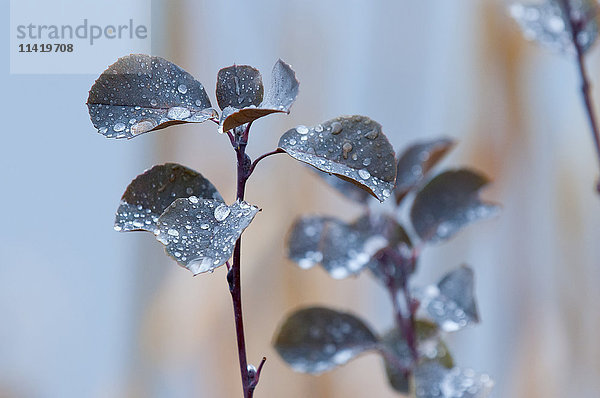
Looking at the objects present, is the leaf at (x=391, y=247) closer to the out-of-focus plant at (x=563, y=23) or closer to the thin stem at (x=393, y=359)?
the thin stem at (x=393, y=359)

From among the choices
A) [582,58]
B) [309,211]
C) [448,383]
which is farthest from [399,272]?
[309,211]

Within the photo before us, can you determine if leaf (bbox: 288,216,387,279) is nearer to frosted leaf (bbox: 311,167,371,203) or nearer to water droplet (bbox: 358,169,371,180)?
frosted leaf (bbox: 311,167,371,203)

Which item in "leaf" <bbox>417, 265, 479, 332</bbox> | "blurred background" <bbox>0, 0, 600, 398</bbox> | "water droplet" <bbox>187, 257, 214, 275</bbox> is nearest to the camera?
"water droplet" <bbox>187, 257, 214, 275</bbox>

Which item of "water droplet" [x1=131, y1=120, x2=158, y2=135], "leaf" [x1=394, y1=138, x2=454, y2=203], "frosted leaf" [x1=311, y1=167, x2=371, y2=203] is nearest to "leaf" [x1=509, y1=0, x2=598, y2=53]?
"leaf" [x1=394, y1=138, x2=454, y2=203]

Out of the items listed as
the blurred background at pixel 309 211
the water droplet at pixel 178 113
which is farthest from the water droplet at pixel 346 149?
the blurred background at pixel 309 211

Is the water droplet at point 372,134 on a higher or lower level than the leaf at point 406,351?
higher

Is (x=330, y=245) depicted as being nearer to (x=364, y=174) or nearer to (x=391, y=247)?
(x=391, y=247)
